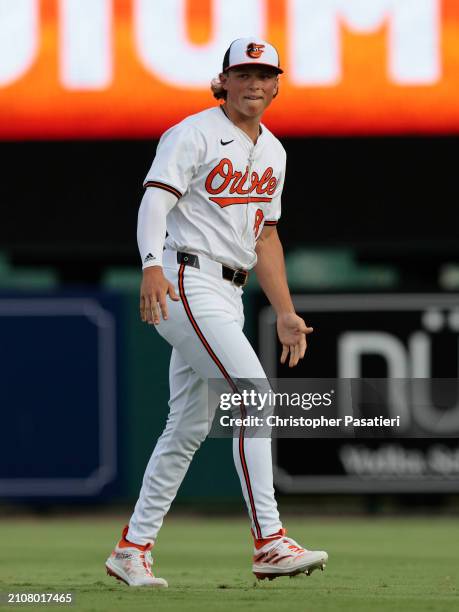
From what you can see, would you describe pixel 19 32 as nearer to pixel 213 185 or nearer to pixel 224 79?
pixel 224 79

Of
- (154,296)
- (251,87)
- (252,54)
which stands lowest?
(154,296)

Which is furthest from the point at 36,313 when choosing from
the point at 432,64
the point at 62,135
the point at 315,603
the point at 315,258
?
the point at 315,603

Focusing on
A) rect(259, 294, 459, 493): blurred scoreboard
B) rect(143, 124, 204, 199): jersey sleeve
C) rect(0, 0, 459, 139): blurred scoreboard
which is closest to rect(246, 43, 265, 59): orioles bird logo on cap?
rect(143, 124, 204, 199): jersey sleeve

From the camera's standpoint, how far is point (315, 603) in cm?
415

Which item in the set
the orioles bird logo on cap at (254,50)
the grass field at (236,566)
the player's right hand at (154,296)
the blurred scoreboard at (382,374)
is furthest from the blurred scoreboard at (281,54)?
the player's right hand at (154,296)

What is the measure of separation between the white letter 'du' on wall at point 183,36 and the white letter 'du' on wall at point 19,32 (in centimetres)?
63

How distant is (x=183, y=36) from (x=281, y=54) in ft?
1.98

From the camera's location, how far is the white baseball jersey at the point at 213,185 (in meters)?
4.65

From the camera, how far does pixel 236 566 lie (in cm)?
596

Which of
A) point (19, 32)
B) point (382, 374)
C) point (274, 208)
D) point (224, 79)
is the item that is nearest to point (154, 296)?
point (274, 208)

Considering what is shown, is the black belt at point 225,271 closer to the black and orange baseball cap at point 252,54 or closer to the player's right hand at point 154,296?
the player's right hand at point 154,296

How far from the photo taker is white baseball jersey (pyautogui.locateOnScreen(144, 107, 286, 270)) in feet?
15.3

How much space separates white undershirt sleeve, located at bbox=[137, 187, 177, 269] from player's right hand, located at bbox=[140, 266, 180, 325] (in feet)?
0.19

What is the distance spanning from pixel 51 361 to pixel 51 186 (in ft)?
3.56
